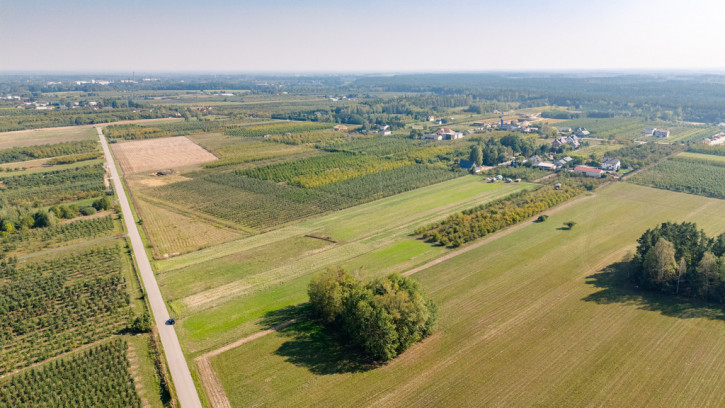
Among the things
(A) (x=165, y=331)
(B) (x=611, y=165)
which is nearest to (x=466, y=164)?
(B) (x=611, y=165)

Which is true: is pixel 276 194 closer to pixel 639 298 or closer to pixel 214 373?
pixel 214 373

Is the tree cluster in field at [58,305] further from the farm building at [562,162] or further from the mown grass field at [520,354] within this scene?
the farm building at [562,162]

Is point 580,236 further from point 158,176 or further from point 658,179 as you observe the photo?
point 158,176

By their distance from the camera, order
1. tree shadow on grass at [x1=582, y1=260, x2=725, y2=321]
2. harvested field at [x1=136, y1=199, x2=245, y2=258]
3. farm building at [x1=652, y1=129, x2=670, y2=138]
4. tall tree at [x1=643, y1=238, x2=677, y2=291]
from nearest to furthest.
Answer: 1. tree shadow on grass at [x1=582, y1=260, x2=725, y2=321]
2. tall tree at [x1=643, y1=238, x2=677, y2=291]
3. harvested field at [x1=136, y1=199, x2=245, y2=258]
4. farm building at [x1=652, y1=129, x2=670, y2=138]

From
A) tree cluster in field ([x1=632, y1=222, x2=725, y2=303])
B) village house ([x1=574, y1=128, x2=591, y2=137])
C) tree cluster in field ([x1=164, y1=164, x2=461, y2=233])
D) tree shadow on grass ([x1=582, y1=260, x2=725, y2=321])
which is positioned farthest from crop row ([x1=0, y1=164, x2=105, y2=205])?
village house ([x1=574, y1=128, x2=591, y2=137])

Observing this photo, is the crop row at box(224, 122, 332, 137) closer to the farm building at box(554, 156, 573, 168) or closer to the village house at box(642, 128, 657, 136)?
the farm building at box(554, 156, 573, 168)

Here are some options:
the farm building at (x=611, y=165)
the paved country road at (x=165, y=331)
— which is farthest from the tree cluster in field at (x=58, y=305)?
the farm building at (x=611, y=165)
